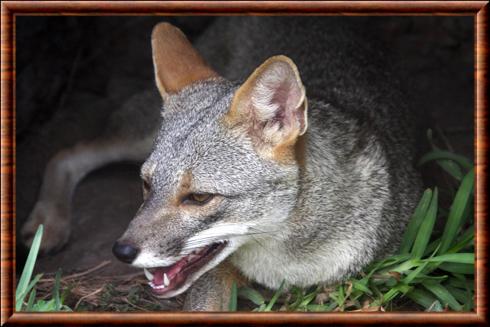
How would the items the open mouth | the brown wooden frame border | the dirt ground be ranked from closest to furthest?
the brown wooden frame border, the open mouth, the dirt ground

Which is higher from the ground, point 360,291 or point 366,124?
point 366,124

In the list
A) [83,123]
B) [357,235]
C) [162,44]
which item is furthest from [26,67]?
[357,235]

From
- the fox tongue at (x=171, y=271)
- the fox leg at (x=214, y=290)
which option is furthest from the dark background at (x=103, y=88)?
the fox tongue at (x=171, y=271)

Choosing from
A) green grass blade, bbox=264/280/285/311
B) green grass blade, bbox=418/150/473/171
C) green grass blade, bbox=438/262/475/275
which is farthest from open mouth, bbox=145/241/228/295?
green grass blade, bbox=418/150/473/171

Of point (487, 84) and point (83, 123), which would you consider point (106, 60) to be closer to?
point (83, 123)

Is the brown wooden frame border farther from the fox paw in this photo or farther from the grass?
the fox paw

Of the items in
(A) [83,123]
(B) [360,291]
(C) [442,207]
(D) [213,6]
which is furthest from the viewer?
(A) [83,123]
